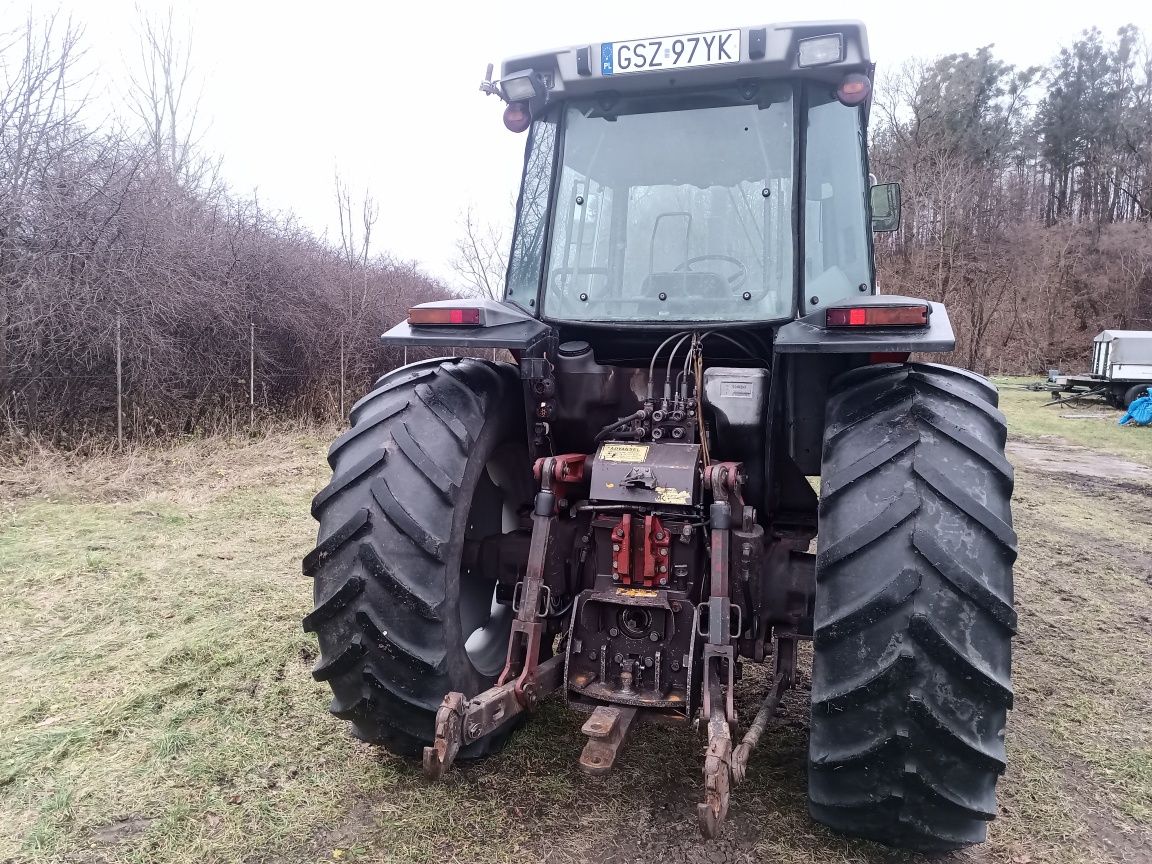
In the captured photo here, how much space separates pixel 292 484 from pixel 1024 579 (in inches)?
243

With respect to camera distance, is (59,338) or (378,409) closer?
(378,409)

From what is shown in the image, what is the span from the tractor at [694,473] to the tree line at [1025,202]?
81.9 feet

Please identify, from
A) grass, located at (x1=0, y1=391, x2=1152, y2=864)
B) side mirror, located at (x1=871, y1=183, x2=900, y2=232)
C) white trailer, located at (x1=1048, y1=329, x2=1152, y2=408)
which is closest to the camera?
grass, located at (x1=0, y1=391, x2=1152, y2=864)

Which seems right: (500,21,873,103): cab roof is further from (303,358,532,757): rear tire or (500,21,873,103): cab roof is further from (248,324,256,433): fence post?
(248,324,256,433): fence post

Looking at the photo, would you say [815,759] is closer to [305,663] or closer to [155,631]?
[305,663]

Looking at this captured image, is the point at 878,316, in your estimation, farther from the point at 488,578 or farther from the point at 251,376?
the point at 251,376

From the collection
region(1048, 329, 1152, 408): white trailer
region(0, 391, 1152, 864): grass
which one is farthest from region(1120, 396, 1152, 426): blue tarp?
region(0, 391, 1152, 864): grass

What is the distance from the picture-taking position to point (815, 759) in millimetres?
2053

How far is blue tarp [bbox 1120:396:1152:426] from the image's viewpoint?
563 inches

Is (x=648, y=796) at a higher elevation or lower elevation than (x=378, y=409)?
lower

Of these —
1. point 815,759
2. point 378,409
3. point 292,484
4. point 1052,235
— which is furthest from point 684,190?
point 1052,235

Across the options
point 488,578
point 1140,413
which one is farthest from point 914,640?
point 1140,413

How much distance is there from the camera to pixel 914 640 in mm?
1947

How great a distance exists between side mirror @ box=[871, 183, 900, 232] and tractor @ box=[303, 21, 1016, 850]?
1.9 inches
